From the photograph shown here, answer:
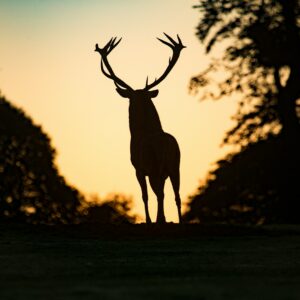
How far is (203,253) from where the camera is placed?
15.1m

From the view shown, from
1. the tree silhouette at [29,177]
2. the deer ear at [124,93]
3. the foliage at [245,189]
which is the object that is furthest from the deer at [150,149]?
the foliage at [245,189]

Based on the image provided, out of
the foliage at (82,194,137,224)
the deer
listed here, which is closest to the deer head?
the deer

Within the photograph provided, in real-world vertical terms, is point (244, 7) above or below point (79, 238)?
above

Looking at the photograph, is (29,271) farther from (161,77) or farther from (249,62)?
(249,62)

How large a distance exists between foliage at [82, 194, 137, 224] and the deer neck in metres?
7.14

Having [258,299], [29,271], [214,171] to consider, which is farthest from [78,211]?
[258,299]

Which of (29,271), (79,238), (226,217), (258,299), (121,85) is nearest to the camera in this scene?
(258,299)

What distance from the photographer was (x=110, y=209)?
28.7 meters

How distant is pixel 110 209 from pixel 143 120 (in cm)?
852

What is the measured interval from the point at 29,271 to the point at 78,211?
600 inches

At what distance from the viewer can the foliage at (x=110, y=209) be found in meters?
27.7

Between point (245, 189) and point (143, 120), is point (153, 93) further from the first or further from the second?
point (245, 189)

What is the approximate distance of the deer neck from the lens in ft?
67.2

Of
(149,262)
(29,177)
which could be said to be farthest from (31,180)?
(149,262)
